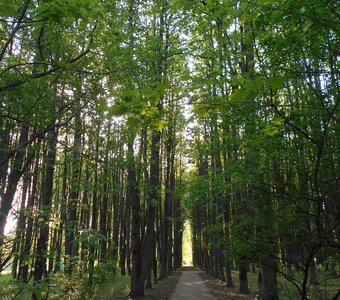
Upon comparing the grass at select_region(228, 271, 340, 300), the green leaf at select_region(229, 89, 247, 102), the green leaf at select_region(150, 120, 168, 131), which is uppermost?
the green leaf at select_region(229, 89, 247, 102)

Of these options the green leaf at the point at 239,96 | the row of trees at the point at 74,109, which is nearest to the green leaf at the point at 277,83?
the green leaf at the point at 239,96

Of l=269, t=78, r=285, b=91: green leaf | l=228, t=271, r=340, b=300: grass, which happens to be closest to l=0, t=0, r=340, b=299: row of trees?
l=269, t=78, r=285, b=91: green leaf

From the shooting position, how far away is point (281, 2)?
154 inches

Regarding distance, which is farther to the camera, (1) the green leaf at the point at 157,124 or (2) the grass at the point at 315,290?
(2) the grass at the point at 315,290

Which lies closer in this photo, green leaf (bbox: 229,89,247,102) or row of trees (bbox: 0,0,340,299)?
green leaf (bbox: 229,89,247,102)

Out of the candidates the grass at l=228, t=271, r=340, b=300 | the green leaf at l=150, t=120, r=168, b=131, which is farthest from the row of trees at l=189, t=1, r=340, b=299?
the green leaf at l=150, t=120, r=168, b=131

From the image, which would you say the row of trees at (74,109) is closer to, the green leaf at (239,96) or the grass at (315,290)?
the green leaf at (239,96)

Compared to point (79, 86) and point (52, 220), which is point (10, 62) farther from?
point (52, 220)

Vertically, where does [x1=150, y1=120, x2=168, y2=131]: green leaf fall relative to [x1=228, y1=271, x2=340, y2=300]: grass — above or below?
above

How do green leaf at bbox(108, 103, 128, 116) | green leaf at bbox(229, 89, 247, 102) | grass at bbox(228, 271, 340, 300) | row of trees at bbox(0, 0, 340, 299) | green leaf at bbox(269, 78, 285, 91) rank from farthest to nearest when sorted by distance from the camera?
grass at bbox(228, 271, 340, 300) < row of trees at bbox(0, 0, 340, 299) < green leaf at bbox(108, 103, 128, 116) < green leaf at bbox(229, 89, 247, 102) < green leaf at bbox(269, 78, 285, 91)

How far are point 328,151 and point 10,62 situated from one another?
286 inches

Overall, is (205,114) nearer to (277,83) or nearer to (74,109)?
(277,83)

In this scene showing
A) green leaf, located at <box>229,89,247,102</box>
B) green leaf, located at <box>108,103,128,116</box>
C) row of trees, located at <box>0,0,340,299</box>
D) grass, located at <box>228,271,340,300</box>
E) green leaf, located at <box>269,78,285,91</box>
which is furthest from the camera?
grass, located at <box>228,271,340,300</box>

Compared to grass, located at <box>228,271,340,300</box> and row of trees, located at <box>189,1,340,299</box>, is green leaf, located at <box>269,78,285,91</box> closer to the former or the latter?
row of trees, located at <box>189,1,340,299</box>
